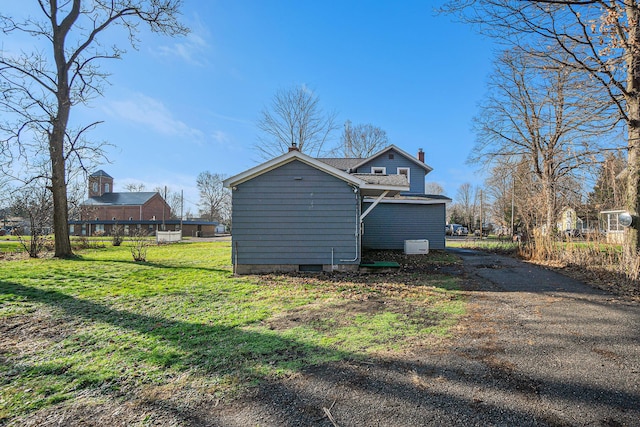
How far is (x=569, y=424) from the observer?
2.19 meters

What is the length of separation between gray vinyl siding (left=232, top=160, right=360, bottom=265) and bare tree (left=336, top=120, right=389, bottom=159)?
25.6 m

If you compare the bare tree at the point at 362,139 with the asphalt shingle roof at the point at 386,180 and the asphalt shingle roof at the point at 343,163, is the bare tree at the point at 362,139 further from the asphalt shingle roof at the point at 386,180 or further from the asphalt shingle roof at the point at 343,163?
the asphalt shingle roof at the point at 386,180

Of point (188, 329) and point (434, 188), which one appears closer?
point (188, 329)

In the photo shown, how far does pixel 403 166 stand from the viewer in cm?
2042

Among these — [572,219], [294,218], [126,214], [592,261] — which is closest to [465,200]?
[572,219]

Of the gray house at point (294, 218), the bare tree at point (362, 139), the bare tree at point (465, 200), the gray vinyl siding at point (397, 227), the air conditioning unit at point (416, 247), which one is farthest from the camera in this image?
the bare tree at point (465, 200)

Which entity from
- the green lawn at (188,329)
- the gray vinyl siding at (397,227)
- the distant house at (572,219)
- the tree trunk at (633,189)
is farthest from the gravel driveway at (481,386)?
the gray vinyl siding at (397,227)

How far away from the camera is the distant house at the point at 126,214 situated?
44.7 metres

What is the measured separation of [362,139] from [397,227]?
20.2 m

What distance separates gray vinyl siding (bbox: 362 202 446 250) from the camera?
53.9 ft

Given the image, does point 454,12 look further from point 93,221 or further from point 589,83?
point 93,221

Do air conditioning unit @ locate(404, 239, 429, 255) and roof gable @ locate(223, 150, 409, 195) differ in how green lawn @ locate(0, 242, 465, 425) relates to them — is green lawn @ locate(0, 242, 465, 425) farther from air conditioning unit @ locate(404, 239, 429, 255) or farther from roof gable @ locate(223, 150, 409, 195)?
air conditioning unit @ locate(404, 239, 429, 255)

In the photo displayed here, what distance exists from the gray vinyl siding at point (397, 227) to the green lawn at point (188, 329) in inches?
326

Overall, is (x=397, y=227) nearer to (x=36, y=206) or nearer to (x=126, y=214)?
(x=36, y=206)
